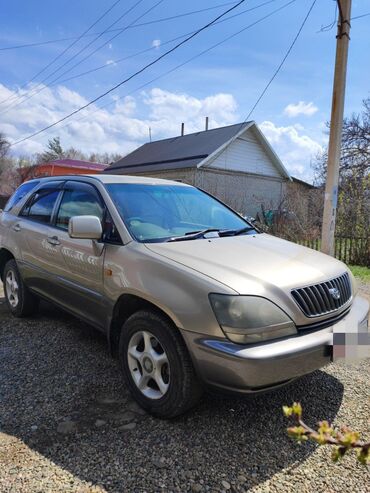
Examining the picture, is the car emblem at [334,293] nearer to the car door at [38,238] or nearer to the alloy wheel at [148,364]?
the alloy wheel at [148,364]

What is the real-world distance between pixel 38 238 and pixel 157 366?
2.27m

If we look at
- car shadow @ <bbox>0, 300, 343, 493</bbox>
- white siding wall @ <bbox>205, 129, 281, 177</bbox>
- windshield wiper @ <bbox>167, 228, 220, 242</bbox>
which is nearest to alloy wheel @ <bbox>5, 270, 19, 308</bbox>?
car shadow @ <bbox>0, 300, 343, 493</bbox>

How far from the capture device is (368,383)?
3.28m

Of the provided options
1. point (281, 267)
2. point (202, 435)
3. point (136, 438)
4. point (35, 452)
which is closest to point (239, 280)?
point (281, 267)

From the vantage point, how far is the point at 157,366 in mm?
2625

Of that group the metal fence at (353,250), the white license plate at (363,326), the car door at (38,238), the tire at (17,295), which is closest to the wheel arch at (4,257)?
the tire at (17,295)

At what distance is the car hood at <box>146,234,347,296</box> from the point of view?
7.86 ft

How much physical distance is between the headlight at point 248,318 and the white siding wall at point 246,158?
15.9 m

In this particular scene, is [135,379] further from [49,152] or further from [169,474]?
[49,152]

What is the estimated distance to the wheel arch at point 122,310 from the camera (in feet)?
9.21

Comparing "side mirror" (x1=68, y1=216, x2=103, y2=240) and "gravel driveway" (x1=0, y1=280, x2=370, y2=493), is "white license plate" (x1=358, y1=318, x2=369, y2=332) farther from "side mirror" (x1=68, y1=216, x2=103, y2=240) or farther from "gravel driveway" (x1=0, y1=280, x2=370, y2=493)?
"side mirror" (x1=68, y1=216, x2=103, y2=240)

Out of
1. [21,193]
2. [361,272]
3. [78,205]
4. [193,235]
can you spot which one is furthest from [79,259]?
[361,272]

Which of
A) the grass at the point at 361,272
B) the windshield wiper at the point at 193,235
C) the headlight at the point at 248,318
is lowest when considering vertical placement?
the grass at the point at 361,272

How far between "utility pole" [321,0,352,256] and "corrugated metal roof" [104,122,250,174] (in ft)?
34.6
